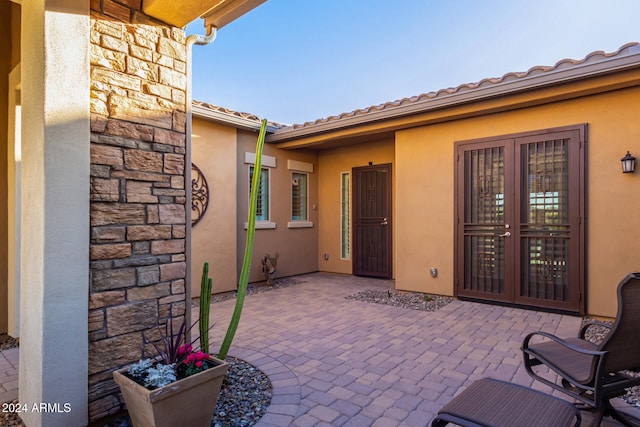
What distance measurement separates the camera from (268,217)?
26.2ft

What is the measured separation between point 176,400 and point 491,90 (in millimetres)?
5362

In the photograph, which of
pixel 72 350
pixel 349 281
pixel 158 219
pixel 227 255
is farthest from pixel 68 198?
pixel 349 281

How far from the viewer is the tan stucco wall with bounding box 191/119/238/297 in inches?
255

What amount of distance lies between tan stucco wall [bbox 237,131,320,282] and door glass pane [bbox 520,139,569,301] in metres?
4.83

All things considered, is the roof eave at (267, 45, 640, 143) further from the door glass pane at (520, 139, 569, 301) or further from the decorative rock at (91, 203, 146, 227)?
the decorative rock at (91, 203, 146, 227)

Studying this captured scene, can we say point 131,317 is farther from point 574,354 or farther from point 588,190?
point 588,190

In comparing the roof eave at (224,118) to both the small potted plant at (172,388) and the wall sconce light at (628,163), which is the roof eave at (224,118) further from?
the wall sconce light at (628,163)

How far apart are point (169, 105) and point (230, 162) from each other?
14.2 ft

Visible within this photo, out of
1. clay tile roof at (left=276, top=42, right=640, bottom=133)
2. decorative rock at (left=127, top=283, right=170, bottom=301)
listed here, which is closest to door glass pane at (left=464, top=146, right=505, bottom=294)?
clay tile roof at (left=276, top=42, right=640, bottom=133)

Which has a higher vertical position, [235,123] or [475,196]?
[235,123]

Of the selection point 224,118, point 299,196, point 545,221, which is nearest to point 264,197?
point 299,196

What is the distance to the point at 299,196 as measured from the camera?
8.87 m

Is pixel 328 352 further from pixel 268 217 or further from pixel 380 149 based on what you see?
pixel 380 149

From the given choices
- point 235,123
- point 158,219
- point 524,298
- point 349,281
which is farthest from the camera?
point 349,281
